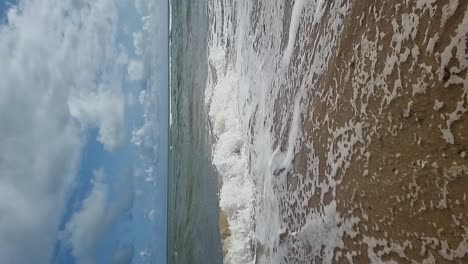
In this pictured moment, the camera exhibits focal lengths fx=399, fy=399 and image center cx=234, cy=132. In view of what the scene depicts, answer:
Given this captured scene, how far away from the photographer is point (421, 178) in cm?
47

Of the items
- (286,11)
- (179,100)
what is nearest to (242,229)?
(286,11)

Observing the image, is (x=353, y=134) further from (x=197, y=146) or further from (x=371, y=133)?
(x=197, y=146)

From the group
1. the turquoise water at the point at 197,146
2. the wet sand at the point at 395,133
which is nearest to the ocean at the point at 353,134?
the wet sand at the point at 395,133

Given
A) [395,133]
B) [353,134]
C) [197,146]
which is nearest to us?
[395,133]

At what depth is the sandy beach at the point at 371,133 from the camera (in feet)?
1.42

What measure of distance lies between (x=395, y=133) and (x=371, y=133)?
2.2 inches

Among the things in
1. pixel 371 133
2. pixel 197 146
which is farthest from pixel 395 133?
pixel 197 146

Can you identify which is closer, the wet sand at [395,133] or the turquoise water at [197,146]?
the wet sand at [395,133]

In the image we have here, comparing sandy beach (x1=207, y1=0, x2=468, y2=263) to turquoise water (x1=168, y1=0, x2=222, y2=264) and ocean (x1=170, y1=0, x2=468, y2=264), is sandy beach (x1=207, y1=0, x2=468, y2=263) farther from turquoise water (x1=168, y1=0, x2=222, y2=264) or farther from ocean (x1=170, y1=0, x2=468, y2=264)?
turquoise water (x1=168, y1=0, x2=222, y2=264)

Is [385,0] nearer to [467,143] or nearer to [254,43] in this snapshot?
[467,143]

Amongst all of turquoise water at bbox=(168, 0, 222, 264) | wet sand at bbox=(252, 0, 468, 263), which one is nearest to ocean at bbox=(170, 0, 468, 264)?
wet sand at bbox=(252, 0, 468, 263)

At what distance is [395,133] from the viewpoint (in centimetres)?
52

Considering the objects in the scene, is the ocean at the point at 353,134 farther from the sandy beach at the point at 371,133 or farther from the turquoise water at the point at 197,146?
the turquoise water at the point at 197,146

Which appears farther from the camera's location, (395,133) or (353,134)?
(353,134)
